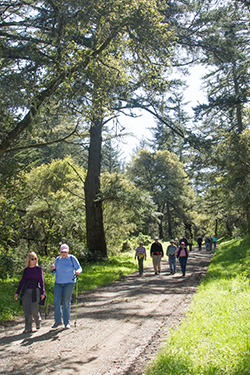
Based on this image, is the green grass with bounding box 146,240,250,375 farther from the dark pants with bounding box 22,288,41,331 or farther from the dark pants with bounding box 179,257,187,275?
the dark pants with bounding box 179,257,187,275

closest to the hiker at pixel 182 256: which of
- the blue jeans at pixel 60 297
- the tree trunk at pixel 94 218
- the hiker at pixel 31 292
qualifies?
the tree trunk at pixel 94 218

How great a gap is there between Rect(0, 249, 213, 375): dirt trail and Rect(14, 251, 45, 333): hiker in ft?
1.01

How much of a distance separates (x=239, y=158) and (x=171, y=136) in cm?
585

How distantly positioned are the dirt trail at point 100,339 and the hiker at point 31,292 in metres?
0.31

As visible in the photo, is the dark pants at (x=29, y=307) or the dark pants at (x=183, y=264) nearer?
the dark pants at (x=29, y=307)

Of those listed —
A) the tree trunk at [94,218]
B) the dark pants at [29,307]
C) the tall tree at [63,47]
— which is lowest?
the dark pants at [29,307]

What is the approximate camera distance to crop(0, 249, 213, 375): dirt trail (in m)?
4.49

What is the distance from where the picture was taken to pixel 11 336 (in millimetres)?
6078

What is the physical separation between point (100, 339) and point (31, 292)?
188 cm

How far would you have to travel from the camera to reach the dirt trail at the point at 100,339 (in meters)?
4.49

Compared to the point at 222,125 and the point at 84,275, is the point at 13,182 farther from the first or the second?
the point at 222,125

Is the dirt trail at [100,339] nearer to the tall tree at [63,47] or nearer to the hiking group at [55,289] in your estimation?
the hiking group at [55,289]

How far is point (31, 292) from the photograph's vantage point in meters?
6.61

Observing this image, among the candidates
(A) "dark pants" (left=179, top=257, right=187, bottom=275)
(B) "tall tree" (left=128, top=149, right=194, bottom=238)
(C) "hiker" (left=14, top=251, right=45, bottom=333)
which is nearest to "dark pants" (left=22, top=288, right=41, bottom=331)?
(C) "hiker" (left=14, top=251, right=45, bottom=333)
